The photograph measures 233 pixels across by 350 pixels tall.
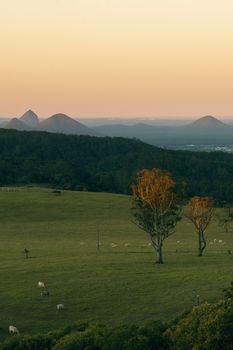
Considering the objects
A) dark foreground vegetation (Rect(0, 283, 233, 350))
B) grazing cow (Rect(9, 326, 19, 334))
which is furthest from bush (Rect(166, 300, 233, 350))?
grazing cow (Rect(9, 326, 19, 334))

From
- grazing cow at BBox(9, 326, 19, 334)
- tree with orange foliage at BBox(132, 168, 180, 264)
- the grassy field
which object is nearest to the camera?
grazing cow at BBox(9, 326, 19, 334)

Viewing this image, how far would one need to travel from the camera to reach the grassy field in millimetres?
38375

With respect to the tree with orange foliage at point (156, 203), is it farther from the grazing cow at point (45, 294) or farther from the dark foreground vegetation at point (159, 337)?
the dark foreground vegetation at point (159, 337)

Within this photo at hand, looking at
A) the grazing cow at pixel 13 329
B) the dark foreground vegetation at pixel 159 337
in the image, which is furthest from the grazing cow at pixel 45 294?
the dark foreground vegetation at pixel 159 337

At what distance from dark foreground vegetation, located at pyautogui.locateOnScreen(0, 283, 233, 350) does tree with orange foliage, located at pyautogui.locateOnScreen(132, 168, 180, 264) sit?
2724 centimetres

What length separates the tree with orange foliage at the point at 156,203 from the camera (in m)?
54.8

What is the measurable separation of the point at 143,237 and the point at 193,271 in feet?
83.5

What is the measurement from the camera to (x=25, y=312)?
1537 inches

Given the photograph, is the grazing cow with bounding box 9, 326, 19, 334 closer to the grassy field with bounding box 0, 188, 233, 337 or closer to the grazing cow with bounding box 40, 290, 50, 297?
the grassy field with bounding box 0, 188, 233, 337

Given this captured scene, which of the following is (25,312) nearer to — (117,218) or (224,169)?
(117,218)

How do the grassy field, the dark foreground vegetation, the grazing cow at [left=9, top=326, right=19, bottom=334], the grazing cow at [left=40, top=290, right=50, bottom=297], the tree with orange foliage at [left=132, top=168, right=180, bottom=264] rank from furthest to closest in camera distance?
the tree with orange foliage at [left=132, top=168, right=180, bottom=264], the grazing cow at [left=40, top=290, right=50, bottom=297], the grassy field, the grazing cow at [left=9, top=326, right=19, bottom=334], the dark foreground vegetation

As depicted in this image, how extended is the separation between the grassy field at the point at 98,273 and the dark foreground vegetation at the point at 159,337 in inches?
347

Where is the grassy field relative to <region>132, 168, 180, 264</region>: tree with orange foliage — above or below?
below

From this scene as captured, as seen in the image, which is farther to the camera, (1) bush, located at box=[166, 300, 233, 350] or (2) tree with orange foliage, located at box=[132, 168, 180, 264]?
(2) tree with orange foliage, located at box=[132, 168, 180, 264]
